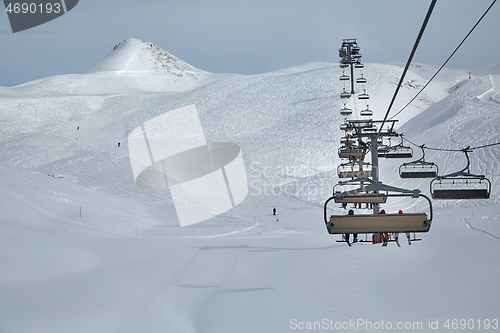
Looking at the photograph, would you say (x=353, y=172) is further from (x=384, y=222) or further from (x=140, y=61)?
(x=140, y=61)

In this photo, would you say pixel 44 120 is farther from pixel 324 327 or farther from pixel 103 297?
pixel 324 327

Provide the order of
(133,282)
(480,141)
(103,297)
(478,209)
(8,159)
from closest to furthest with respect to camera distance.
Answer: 1. (103,297)
2. (133,282)
3. (478,209)
4. (480,141)
5. (8,159)

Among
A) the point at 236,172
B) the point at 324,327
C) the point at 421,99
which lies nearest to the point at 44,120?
the point at 236,172

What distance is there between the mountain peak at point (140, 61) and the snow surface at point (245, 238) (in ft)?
243

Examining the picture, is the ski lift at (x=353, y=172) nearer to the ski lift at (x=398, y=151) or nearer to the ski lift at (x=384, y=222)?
the ski lift at (x=398, y=151)

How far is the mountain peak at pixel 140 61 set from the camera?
129m

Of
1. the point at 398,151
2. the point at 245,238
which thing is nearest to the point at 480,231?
the point at 398,151

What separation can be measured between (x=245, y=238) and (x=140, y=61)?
121041 mm

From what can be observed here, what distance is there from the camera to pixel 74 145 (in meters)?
41.8

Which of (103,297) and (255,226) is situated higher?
(103,297)

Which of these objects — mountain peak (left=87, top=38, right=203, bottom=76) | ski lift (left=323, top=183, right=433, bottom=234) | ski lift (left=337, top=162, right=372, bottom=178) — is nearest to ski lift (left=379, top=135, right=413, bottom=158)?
ski lift (left=337, top=162, right=372, bottom=178)

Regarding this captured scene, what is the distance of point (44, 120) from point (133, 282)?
45284 millimetres

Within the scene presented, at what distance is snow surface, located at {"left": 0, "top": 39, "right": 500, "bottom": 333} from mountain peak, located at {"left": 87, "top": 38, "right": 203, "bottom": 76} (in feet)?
243

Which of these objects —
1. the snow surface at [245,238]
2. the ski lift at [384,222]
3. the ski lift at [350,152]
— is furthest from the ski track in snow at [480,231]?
the ski lift at [384,222]
